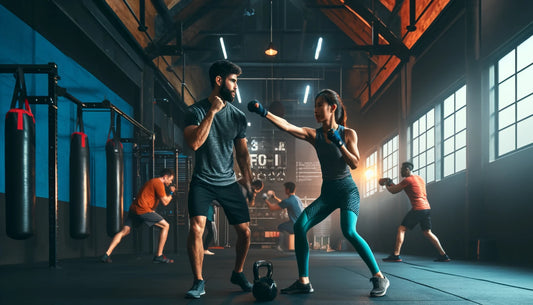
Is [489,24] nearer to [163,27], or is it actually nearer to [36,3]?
[36,3]

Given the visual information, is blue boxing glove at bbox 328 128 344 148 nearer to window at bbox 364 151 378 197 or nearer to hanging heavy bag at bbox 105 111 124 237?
hanging heavy bag at bbox 105 111 124 237

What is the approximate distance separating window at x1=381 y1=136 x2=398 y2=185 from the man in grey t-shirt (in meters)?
9.38

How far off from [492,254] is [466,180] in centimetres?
119

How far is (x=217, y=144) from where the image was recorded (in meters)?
3.32

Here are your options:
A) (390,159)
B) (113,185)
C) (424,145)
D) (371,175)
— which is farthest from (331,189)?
(371,175)

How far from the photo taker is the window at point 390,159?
12.4 meters

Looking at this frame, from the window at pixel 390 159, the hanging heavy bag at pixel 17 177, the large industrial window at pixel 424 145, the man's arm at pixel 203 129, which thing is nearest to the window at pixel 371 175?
the window at pixel 390 159

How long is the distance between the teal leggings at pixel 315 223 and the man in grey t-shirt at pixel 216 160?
0.36 meters

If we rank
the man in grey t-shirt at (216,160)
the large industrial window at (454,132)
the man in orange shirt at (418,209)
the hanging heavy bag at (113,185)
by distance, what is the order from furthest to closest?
the large industrial window at (454,132), the hanging heavy bag at (113,185), the man in orange shirt at (418,209), the man in grey t-shirt at (216,160)

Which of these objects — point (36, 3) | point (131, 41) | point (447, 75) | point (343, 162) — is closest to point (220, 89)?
point (343, 162)

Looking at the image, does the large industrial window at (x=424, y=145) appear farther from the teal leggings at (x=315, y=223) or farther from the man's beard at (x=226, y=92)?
the man's beard at (x=226, y=92)

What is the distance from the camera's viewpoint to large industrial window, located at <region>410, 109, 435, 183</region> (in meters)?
9.59

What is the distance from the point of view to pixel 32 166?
5.00m

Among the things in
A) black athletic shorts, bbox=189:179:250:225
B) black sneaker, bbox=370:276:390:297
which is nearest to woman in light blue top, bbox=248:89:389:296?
black sneaker, bbox=370:276:390:297
